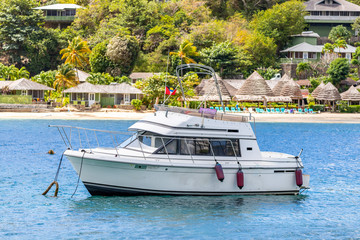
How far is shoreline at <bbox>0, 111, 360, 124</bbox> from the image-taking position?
55150 millimetres

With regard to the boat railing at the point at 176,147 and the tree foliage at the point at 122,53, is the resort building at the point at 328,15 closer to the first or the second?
the tree foliage at the point at 122,53

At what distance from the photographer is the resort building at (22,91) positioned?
6025cm

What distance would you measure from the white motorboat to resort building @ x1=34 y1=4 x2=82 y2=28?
77.1 metres

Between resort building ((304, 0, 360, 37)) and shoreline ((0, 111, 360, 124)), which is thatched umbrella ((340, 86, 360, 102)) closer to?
shoreline ((0, 111, 360, 124))

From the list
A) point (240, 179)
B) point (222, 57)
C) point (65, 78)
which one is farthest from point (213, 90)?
point (240, 179)

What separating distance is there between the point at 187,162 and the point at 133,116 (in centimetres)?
3867

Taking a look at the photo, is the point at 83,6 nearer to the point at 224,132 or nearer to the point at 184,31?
the point at 184,31

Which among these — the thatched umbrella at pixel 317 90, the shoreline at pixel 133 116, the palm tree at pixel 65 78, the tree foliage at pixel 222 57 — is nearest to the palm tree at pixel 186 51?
the tree foliage at pixel 222 57

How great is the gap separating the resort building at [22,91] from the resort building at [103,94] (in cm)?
398

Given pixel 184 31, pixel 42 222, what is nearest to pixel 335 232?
pixel 42 222

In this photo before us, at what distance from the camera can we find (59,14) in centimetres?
9194

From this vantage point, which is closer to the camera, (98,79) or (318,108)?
(318,108)

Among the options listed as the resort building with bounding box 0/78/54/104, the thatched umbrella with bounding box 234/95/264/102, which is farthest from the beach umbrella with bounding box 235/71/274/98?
the resort building with bounding box 0/78/54/104

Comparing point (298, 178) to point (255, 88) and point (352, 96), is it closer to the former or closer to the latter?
point (255, 88)
